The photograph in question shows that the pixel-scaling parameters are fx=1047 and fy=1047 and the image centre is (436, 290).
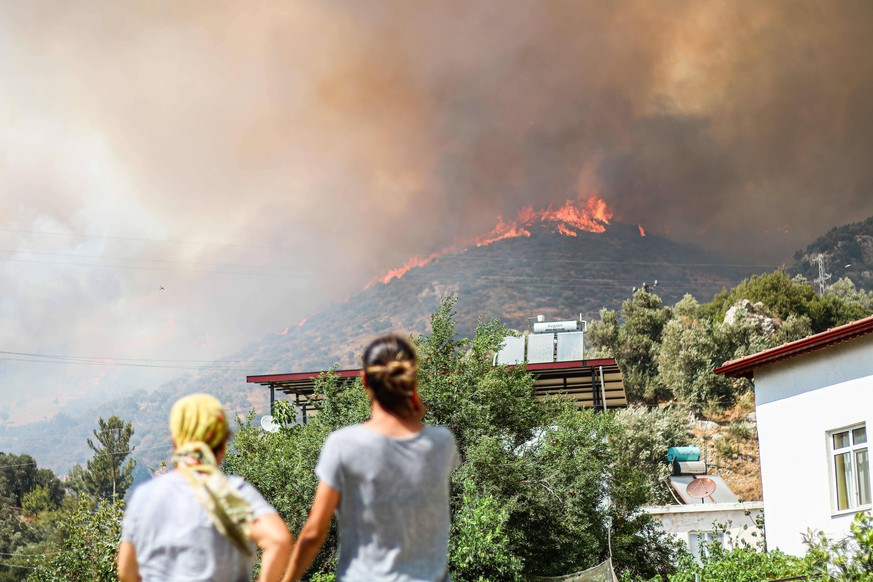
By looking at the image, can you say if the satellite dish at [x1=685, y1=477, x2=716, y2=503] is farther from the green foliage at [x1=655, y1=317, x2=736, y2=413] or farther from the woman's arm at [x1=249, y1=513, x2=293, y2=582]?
the woman's arm at [x1=249, y1=513, x2=293, y2=582]

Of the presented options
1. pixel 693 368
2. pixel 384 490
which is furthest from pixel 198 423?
pixel 693 368

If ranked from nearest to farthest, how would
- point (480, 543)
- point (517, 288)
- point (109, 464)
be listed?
point (480, 543)
point (109, 464)
point (517, 288)

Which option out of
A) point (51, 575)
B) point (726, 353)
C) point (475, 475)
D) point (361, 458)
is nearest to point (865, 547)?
point (475, 475)

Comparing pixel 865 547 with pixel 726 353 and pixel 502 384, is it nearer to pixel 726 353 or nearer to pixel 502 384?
pixel 502 384

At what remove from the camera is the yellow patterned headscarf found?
389 centimetres

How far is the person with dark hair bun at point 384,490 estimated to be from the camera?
13.1 feet

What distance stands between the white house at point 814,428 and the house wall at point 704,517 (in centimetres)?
555

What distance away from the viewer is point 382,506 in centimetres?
405

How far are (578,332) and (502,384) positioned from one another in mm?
16527

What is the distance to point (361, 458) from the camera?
402cm

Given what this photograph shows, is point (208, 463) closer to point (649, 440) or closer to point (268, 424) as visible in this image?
point (268, 424)

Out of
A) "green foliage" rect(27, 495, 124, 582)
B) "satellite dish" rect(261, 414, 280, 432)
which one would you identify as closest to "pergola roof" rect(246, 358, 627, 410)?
"satellite dish" rect(261, 414, 280, 432)

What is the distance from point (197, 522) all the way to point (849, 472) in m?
19.8

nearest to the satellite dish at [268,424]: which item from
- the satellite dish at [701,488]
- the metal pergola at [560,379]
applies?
the metal pergola at [560,379]
